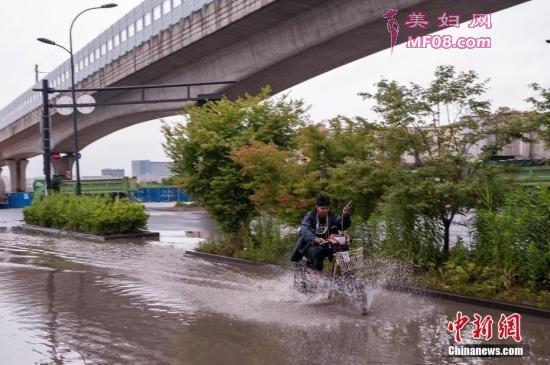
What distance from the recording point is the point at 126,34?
34.2 m

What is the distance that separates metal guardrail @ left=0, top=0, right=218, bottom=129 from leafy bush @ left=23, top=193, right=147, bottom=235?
1055 centimetres

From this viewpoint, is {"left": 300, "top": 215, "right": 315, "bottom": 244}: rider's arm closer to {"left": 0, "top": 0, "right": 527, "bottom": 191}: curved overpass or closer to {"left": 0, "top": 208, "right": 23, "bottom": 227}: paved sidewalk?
{"left": 0, "top": 0, "right": 527, "bottom": 191}: curved overpass

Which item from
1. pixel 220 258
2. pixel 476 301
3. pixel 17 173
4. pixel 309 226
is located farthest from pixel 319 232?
pixel 17 173

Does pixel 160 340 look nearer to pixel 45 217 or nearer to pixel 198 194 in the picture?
pixel 198 194

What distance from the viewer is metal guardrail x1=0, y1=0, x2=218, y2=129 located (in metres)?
29.0

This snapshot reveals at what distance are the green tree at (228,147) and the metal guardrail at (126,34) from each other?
12.1 meters

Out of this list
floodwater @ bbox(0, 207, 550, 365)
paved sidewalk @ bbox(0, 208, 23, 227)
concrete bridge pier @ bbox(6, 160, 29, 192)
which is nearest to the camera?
floodwater @ bbox(0, 207, 550, 365)

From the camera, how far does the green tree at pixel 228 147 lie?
15109 millimetres

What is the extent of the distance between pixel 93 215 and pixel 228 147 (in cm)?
899

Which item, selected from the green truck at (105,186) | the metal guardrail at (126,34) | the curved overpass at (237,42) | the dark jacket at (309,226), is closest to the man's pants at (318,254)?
the dark jacket at (309,226)

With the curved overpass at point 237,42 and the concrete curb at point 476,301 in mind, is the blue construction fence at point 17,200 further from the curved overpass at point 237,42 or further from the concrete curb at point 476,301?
the concrete curb at point 476,301

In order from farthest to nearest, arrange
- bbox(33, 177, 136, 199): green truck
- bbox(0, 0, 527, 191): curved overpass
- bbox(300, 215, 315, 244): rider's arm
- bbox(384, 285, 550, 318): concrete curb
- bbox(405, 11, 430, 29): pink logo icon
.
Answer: bbox(33, 177, 136, 199): green truck
bbox(0, 0, 527, 191): curved overpass
bbox(405, 11, 430, 29): pink logo icon
bbox(300, 215, 315, 244): rider's arm
bbox(384, 285, 550, 318): concrete curb

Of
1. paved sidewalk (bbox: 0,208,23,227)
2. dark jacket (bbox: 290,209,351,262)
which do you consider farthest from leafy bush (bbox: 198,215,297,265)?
paved sidewalk (bbox: 0,208,23,227)

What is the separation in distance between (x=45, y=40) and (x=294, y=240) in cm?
2153
